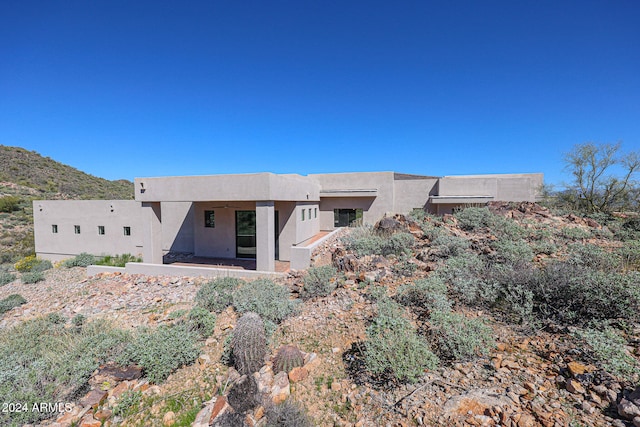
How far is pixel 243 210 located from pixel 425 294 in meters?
8.99

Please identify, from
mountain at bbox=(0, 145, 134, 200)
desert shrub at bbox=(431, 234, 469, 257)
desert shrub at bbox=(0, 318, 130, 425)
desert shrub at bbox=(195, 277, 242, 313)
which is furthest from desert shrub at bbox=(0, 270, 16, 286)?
mountain at bbox=(0, 145, 134, 200)

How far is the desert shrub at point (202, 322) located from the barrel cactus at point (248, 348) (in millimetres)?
1260

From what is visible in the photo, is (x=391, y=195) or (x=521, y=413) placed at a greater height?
(x=391, y=195)

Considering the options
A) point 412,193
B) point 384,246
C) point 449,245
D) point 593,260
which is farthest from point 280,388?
point 412,193

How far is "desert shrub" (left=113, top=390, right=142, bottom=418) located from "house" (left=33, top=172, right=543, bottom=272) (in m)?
6.11

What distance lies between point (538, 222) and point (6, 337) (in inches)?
664

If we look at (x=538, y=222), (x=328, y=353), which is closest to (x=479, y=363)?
(x=328, y=353)

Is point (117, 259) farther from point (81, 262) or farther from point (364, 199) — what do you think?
point (364, 199)

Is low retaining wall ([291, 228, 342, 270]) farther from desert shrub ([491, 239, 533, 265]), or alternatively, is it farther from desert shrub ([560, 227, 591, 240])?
desert shrub ([560, 227, 591, 240])

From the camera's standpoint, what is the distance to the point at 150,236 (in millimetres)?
11031

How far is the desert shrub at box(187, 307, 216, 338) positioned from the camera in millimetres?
5289

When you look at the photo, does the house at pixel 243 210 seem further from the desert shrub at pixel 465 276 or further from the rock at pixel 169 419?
the rock at pixel 169 419

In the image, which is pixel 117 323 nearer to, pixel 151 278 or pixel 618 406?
pixel 151 278

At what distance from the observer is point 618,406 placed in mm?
2490
